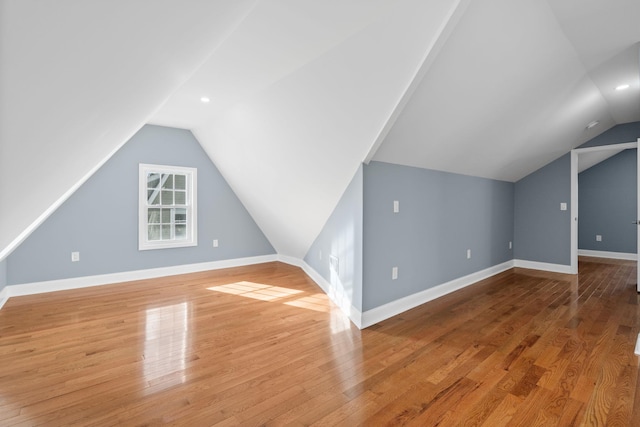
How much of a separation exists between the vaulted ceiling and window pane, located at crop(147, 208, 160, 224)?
4.63 ft

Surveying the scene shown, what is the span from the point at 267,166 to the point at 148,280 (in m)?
2.43

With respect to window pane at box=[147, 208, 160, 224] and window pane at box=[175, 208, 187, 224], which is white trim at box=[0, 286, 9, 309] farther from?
window pane at box=[175, 208, 187, 224]

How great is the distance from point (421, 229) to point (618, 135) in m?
3.94

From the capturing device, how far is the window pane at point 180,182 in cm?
501

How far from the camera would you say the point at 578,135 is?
4.59 metres

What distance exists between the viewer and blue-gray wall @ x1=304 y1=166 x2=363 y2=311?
9.59ft

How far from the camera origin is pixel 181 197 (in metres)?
5.05

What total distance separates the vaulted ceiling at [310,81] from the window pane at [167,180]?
0.96 m

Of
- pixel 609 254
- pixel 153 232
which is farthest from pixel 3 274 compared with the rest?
pixel 609 254

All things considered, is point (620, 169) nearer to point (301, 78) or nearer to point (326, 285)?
point (326, 285)

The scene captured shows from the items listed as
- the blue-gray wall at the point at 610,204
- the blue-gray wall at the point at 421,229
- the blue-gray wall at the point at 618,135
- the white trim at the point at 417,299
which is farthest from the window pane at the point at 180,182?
the blue-gray wall at the point at 610,204

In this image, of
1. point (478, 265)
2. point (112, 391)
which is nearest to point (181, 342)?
point (112, 391)

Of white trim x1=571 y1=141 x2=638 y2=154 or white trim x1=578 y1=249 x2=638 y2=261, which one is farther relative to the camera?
white trim x1=578 y1=249 x2=638 y2=261

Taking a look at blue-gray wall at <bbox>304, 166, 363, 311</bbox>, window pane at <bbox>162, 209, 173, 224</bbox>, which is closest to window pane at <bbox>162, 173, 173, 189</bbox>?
window pane at <bbox>162, 209, 173, 224</bbox>
